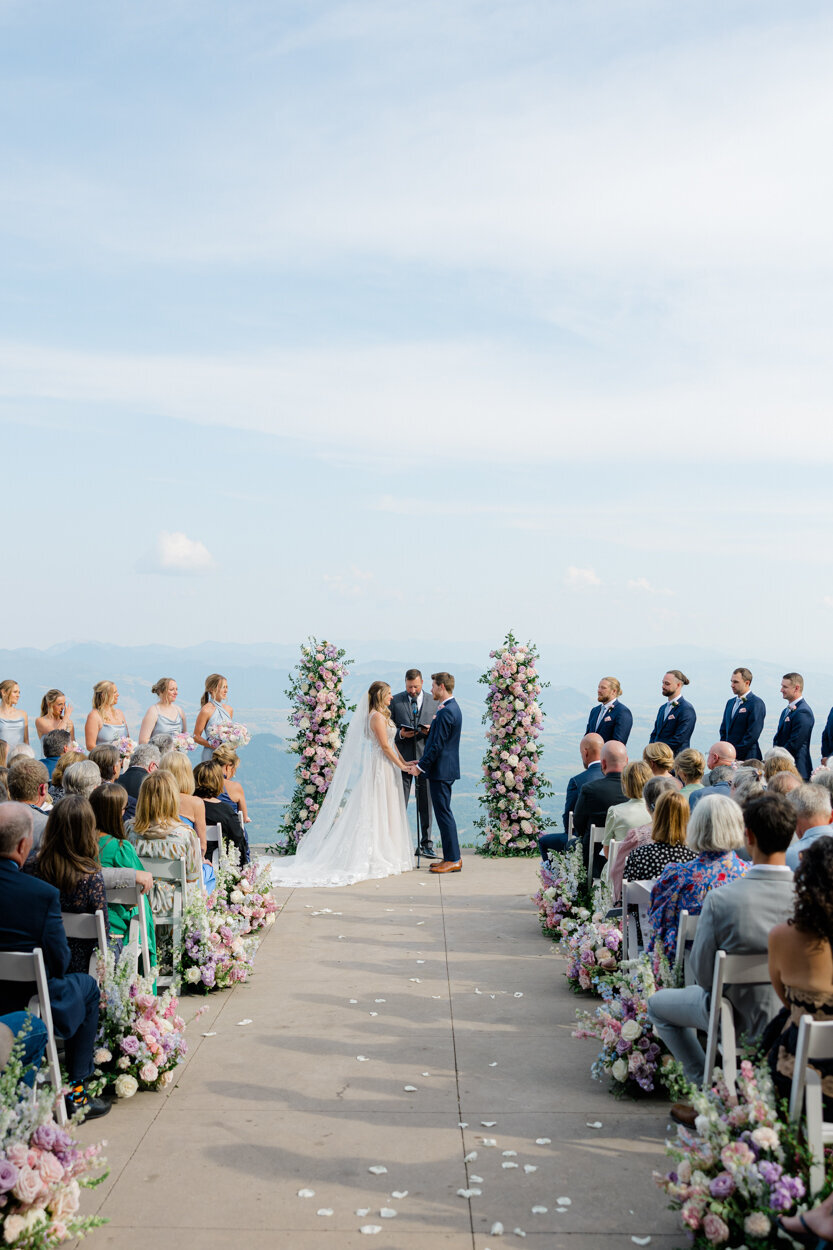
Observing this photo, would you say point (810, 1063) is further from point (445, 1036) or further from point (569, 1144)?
point (445, 1036)

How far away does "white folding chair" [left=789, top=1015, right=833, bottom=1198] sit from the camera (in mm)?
3395

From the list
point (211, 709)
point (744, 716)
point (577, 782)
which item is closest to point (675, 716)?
point (744, 716)

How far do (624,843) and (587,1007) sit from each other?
1111 mm

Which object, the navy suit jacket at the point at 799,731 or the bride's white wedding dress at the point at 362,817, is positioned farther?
the navy suit jacket at the point at 799,731

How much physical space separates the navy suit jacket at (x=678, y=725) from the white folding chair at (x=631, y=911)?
5901 millimetres

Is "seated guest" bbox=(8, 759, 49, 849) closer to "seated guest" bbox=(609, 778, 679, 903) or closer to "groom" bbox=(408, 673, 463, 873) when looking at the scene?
"seated guest" bbox=(609, 778, 679, 903)

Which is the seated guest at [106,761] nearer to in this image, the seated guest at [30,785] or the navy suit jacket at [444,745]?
the seated guest at [30,785]

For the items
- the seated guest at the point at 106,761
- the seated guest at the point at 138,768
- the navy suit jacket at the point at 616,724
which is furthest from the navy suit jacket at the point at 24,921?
the navy suit jacket at the point at 616,724

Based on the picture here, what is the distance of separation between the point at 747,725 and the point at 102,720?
7.04 m

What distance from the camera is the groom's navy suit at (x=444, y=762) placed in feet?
38.0

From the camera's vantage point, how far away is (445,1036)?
248 inches

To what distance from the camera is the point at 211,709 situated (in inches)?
453

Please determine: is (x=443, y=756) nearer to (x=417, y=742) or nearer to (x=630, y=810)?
(x=417, y=742)

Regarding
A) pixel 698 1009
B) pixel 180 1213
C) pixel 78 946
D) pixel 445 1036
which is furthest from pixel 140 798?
pixel 698 1009
